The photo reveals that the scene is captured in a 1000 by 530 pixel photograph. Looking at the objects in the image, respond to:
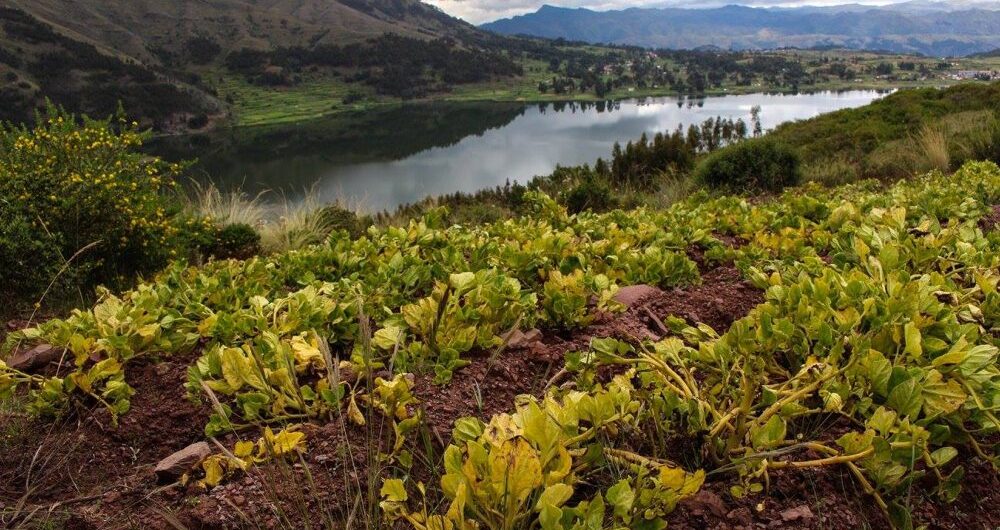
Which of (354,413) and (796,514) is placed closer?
(796,514)

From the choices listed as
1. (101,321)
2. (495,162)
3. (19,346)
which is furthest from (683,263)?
(495,162)

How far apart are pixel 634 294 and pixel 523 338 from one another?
560 mm

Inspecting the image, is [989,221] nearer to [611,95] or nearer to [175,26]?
[611,95]

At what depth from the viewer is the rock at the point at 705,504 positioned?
3.44 feet

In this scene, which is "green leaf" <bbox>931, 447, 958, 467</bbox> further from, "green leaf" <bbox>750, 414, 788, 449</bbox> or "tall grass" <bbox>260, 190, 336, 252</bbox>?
"tall grass" <bbox>260, 190, 336, 252</bbox>

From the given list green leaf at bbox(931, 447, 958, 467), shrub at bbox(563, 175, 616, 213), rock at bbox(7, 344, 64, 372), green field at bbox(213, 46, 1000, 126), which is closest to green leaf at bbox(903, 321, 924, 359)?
green leaf at bbox(931, 447, 958, 467)

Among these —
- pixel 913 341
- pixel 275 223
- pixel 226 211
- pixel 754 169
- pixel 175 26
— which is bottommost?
pixel 275 223

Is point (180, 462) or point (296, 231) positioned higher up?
point (180, 462)

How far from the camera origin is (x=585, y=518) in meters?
0.92

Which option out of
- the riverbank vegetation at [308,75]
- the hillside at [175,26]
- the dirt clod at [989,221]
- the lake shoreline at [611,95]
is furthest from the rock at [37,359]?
the hillside at [175,26]

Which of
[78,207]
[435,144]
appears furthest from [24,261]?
[435,144]

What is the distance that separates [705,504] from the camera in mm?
1061

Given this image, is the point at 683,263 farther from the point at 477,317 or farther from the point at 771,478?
the point at 771,478

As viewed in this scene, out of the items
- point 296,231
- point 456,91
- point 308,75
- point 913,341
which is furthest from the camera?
point 308,75
